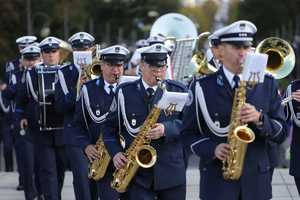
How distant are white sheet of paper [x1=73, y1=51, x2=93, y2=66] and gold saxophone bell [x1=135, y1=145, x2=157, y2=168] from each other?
2882 mm

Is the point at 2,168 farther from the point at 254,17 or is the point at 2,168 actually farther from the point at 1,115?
the point at 254,17

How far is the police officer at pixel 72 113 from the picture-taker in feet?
30.2

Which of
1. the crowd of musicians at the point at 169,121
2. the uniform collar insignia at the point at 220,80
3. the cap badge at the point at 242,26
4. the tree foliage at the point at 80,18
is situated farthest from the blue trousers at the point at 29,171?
the tree foliage at the point at 80,18

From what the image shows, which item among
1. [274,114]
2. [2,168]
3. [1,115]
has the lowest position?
[2,168]

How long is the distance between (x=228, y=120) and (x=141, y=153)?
1.15 meters

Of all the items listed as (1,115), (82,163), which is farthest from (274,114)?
(1,115)

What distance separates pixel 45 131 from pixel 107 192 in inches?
103

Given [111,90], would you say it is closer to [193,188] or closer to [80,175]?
[80,175]

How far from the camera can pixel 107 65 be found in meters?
8.07

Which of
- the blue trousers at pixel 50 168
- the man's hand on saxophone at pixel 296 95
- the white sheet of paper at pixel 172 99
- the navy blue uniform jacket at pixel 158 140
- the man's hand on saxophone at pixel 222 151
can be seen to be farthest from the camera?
the blue trousers at pixel 50 168

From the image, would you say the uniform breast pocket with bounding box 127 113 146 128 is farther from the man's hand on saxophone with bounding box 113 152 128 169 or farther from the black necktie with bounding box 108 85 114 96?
the black necktie with bounding box 108 85 114 96

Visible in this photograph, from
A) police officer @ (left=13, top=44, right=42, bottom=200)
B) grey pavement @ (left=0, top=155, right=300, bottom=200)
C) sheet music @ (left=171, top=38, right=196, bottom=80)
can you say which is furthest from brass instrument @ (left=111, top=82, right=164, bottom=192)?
sheet music @ (left=171, top=38, right=196, bottom=80)

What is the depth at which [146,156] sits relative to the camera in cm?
668

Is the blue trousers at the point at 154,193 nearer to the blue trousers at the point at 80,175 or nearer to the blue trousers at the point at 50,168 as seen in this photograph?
the blue trousers at the point at 80,175
